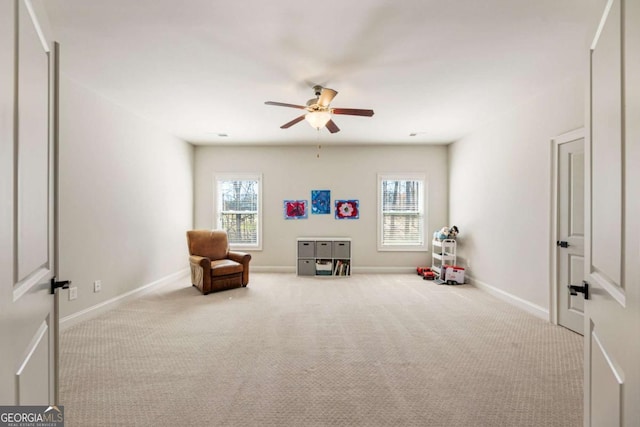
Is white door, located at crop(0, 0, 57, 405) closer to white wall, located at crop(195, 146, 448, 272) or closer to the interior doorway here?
the interior doorway

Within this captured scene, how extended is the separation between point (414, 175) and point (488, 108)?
88.8 inches

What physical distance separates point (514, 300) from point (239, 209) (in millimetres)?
5080

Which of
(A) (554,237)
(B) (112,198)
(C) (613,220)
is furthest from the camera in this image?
(B) (112,198)

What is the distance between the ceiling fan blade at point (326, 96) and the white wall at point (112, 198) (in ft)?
8.77

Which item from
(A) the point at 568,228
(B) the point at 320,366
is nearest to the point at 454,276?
(A) the point at 568,228

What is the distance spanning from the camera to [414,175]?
619cm

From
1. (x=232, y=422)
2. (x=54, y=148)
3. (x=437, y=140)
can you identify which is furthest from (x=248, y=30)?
(x=437, y=140)

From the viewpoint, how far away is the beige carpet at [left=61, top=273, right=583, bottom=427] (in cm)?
188

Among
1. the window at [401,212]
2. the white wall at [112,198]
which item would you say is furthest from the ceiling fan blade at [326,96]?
the window at [401,212]

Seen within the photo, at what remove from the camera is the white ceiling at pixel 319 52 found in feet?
6.84

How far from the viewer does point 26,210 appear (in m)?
0.98

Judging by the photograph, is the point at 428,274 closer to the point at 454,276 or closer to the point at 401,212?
the point at 454,276

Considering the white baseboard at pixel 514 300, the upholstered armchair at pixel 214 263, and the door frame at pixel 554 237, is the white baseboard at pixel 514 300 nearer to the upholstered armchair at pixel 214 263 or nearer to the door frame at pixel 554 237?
the door frame at pixel 554 237

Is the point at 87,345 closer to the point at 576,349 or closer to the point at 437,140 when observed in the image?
the point at 576,349
